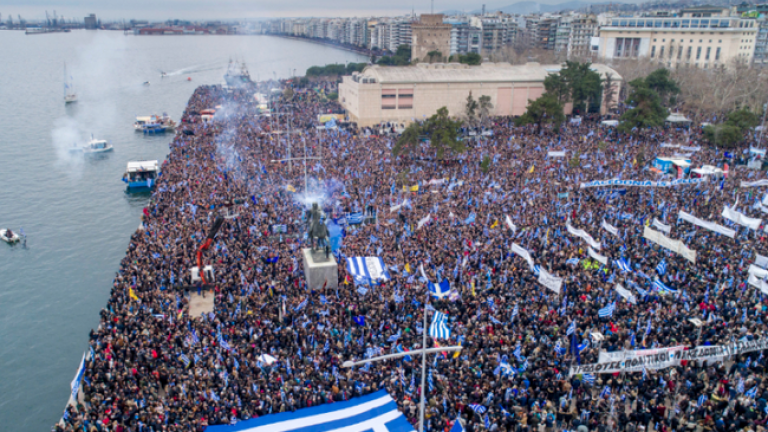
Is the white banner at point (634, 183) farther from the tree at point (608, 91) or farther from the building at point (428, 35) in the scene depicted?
the building at point (428, 35)

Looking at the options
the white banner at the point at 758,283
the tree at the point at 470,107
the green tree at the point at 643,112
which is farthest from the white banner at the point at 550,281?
the tree at the point at 470,107

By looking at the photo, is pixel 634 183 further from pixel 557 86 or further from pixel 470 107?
pixel 557 86

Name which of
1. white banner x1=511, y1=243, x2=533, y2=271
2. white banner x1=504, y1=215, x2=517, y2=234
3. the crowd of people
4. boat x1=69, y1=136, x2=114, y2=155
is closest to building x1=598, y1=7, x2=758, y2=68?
the crowd of people

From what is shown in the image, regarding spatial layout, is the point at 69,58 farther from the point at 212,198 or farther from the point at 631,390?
the point at 631,390

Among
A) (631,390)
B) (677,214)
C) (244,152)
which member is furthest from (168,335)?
(244,152)

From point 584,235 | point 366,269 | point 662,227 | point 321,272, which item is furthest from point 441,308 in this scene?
point 662,227

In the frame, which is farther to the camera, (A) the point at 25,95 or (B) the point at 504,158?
(A) the point at 25,95
